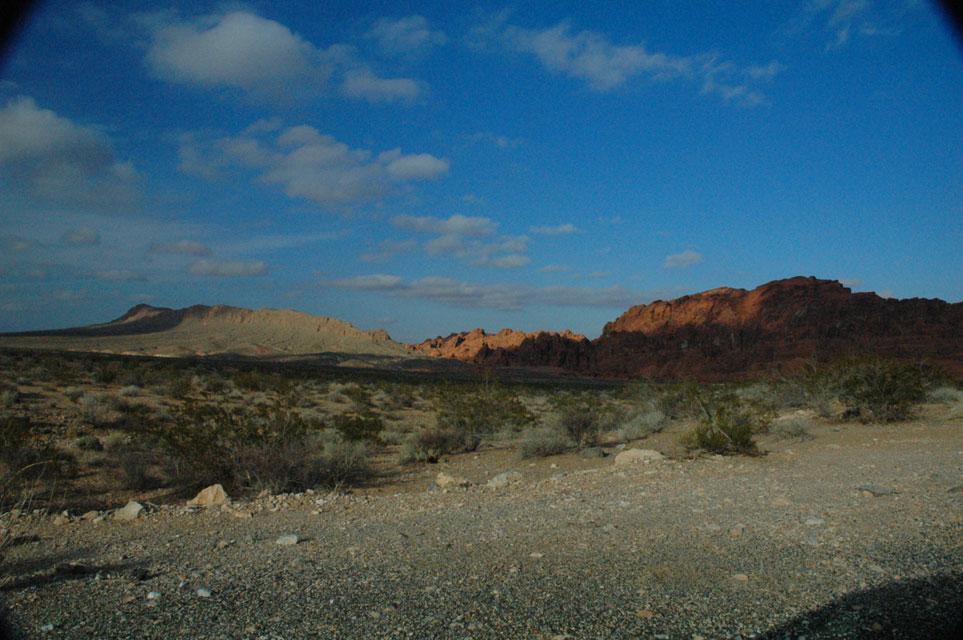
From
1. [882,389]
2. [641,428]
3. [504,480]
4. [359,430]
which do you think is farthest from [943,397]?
[359,430]

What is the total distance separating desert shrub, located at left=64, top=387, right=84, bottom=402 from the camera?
1920cm

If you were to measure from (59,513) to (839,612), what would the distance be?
9235 millimetres

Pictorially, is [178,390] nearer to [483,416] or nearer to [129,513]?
[483,416]

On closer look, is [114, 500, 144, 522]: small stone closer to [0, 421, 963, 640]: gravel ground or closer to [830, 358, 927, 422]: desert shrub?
[0, 421, 963, 640]: gravel ground

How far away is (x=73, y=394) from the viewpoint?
19.6 metres

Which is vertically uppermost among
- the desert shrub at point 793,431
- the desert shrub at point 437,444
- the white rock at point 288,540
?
the desert shrub at point 793,431

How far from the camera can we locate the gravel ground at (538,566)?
3.52 m

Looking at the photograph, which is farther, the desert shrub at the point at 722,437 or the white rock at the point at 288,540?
the desert shrub at the point at 722,437

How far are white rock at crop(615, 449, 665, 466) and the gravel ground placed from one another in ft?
7.05

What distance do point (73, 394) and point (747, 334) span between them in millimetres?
85533

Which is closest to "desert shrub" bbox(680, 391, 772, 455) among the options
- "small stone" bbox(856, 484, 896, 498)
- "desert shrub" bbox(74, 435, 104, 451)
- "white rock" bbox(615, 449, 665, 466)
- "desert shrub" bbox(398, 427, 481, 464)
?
"white rock" bbox(615, 449, 665, 466)

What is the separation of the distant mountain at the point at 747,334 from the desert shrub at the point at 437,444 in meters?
52.5

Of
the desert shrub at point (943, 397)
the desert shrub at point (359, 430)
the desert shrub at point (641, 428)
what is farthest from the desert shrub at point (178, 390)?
the desert shrub at point (943, 397)

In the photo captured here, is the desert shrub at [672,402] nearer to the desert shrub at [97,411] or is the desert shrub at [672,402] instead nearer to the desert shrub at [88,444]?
the desert shrub at [88,444]
